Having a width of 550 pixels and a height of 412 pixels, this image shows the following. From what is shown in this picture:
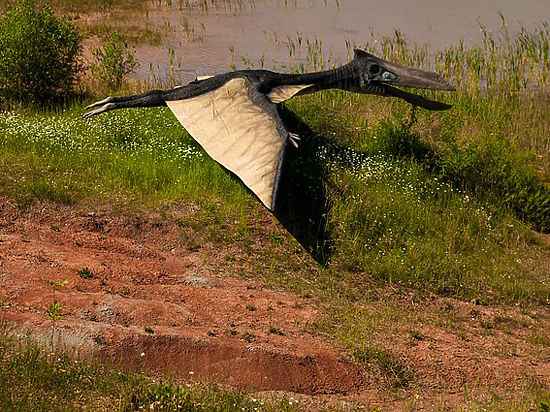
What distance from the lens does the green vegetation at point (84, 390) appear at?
4.46m

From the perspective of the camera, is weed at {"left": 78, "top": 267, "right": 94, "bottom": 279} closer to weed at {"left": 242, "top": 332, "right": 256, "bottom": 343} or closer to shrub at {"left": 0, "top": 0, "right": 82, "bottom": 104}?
weed at {"left": 242, "top": 332, "right": 256, "bottom": 343}

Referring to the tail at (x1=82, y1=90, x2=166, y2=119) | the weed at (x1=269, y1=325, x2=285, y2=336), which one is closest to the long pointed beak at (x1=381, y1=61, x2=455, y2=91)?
the tail at (x1=82, y1=90, x2=166, y2=119)

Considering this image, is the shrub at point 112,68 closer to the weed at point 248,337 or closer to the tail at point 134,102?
the tail at point 134,102

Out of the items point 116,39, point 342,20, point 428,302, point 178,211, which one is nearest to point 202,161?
point 178,211

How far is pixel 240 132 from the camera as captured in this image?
8.85 m

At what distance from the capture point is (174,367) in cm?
574

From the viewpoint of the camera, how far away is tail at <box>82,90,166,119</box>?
33.8ft

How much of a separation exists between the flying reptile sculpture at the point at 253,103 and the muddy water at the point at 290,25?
447cm

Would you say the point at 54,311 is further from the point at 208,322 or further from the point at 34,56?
the point at 34,56

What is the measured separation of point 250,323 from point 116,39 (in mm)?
8325

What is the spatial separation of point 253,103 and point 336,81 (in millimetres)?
1384

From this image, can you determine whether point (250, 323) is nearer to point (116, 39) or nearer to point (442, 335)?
point (442, 335)

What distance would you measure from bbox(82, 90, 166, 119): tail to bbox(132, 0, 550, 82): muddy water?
13.1 ft

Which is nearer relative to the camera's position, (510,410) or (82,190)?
(510,410)
